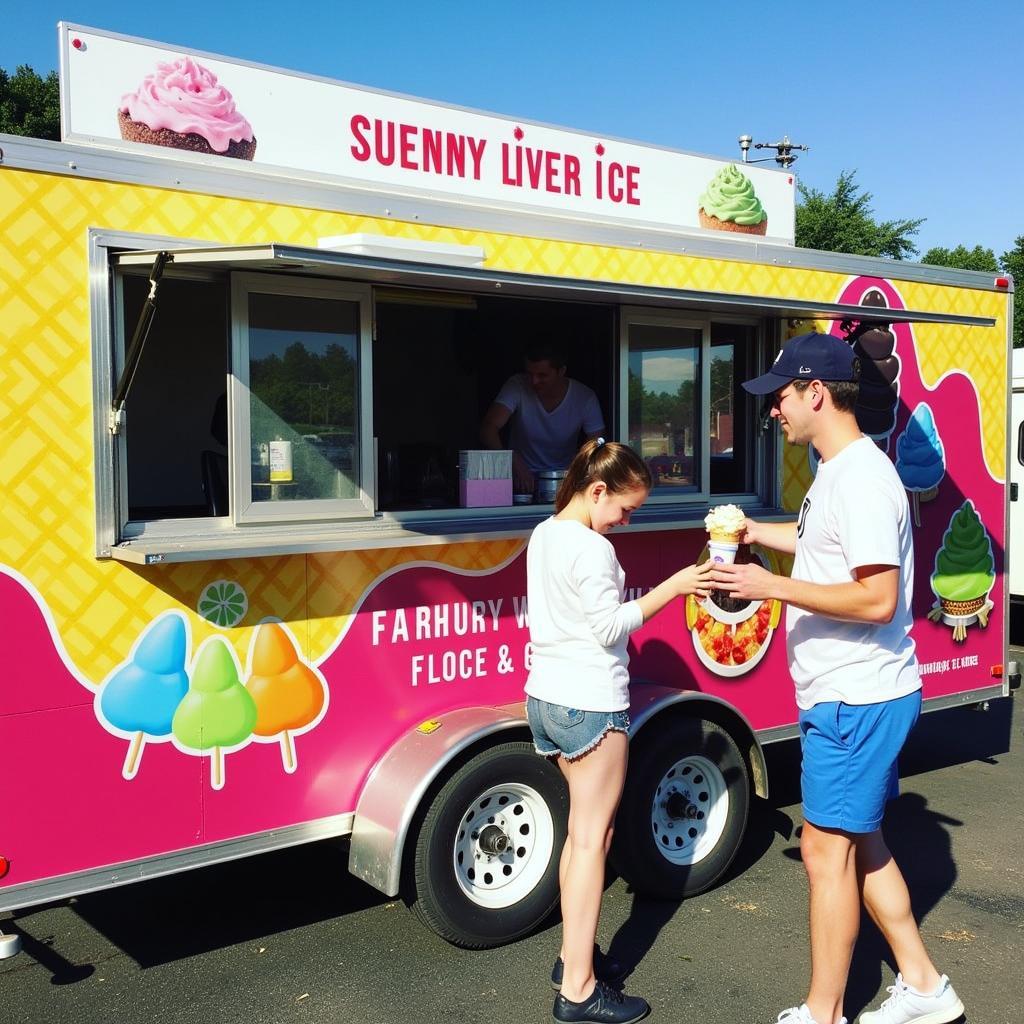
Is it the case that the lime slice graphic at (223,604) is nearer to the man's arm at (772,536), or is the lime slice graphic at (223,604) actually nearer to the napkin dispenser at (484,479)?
the napkin dispenser at (484,479)

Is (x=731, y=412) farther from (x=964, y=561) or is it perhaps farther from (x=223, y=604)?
(x=223, y=604)

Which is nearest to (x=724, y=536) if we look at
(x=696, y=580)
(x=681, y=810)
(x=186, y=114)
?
(x=696, y=580)

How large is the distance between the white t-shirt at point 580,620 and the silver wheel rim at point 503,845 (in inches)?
29.8

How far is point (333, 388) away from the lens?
13.1 ft

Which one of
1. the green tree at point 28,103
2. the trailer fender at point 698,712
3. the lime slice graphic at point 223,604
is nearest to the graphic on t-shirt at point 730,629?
the trailer fender at point 698,712

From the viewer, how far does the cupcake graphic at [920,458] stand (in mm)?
5633

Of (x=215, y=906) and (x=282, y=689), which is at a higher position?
(x=282, y=689)

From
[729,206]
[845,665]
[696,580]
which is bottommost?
[845,665]

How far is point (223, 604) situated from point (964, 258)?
126 ft

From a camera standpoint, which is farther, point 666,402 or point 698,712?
point 666,402

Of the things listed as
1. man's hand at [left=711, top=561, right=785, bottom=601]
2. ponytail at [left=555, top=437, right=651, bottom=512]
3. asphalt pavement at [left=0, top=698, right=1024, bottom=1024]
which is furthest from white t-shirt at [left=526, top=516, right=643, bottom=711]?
asphalt pavement at [left=0, top=698, right=1024, bottom=1024]

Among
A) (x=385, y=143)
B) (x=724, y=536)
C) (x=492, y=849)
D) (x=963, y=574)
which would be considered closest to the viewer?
(x=724, y=536)

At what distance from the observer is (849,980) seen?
379 centimetres

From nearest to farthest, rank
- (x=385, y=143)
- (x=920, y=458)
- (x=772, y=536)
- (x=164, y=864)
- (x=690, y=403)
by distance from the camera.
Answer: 1. (x=164, y=864)
2. (x=772, y=536)
3. (x=385, y=143)
4. (x=690, y=403)
5. (x=920, y=458)
